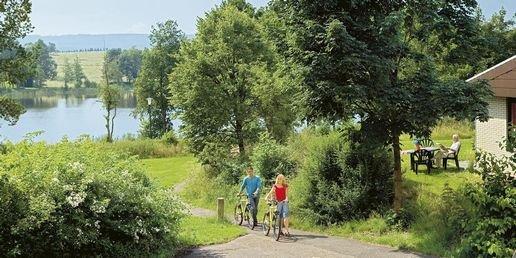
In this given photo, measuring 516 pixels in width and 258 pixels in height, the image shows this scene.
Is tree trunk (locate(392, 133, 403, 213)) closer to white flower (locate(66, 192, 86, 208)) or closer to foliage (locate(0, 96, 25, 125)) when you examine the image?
white flower (locate(66, 192, 86, 208))

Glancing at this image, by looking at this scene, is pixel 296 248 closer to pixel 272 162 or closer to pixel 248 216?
pixel 248 216

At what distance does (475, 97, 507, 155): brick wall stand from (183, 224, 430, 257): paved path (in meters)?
7.64

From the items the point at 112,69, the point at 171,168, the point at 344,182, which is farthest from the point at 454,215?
the point at 112,69

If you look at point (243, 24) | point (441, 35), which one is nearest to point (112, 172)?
point (441, 35)

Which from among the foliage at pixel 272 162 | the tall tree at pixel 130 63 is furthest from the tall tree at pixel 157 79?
the tall tree at pixel 130 63

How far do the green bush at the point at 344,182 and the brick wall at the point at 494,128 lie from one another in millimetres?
4876

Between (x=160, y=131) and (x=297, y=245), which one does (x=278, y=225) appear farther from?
(x=160, y=131)

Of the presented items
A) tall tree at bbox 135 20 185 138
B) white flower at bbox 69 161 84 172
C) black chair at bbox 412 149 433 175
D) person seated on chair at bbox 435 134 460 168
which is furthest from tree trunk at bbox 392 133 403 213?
tall tree at bbox 135 20 185 138

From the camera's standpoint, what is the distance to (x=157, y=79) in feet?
218

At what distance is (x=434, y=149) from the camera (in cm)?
2092

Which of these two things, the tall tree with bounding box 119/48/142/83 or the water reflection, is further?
the tall tree with bounding box 119/48/142/83

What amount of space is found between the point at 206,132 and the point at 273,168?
6409 millimetres

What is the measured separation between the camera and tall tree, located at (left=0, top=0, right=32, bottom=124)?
10586 millimetres

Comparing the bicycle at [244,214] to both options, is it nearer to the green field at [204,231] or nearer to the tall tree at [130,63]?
the green field at [204,231]
